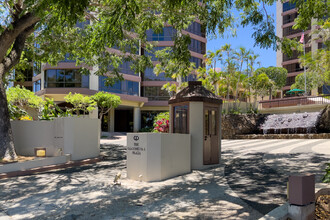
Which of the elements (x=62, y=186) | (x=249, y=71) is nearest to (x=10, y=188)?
(x=62, y=186)

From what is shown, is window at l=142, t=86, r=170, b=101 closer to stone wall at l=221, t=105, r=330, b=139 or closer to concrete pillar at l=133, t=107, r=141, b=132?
concrete pillar at l=133, t=107, r=141, b=132

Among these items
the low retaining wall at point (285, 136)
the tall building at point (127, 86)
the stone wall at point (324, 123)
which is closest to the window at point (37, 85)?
the tall building at point (127, 86)

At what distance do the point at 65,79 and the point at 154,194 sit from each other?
1095 inches

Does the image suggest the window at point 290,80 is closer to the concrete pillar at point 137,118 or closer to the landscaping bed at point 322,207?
the concrete pillar at point 137,118

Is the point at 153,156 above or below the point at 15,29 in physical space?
below

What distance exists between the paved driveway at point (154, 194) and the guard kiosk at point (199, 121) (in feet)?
1.95

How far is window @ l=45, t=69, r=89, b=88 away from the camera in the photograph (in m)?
31.9

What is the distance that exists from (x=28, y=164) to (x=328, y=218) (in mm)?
9285

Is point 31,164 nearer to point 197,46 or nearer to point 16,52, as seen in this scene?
point 16,52

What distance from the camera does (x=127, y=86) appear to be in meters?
38.0

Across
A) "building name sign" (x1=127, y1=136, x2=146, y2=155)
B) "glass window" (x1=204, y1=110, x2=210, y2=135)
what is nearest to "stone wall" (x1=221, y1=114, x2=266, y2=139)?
"glass window" (x1=204, y1=110, x2=210, y2=135)

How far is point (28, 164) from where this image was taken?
10234 millimetres

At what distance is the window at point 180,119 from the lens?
10195 millimetres

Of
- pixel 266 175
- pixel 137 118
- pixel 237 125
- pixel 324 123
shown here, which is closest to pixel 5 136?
pixel 266 175
